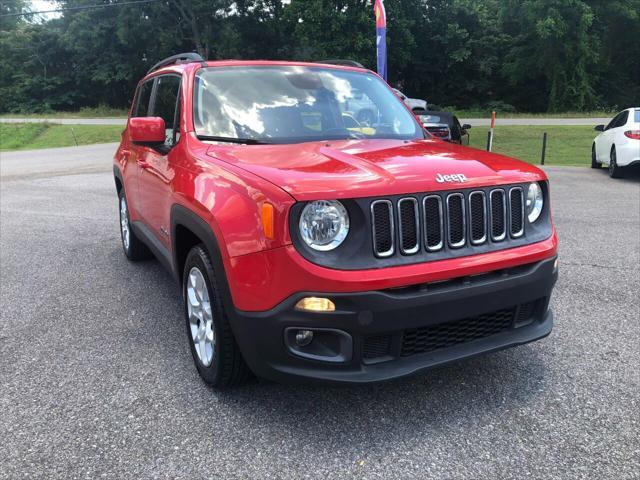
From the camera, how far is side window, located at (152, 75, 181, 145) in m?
3.65

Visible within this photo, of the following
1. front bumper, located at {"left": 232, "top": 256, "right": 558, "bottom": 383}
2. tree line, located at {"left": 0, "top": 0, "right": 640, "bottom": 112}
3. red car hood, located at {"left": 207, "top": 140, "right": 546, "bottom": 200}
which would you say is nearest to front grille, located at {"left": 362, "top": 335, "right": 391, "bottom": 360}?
front bumper, located at {"left": 232, "top": 256, "right": 558, "bottom": 383}

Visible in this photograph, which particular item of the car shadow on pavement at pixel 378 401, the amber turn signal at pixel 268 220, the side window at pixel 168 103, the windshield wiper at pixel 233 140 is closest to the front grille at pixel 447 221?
the amber turn signal at pixel 268 220

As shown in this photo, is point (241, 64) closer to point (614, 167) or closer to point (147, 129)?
point (147, 129)

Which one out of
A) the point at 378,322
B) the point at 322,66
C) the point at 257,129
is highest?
the point at 322,66

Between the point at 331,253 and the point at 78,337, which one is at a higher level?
the point at 331,253

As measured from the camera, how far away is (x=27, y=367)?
3.30 meters

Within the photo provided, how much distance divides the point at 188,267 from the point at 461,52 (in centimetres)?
4277

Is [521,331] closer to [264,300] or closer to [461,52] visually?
[264,300]

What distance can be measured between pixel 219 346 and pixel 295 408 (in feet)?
1.69

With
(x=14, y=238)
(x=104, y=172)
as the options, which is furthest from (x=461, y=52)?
(x=14, y=238)

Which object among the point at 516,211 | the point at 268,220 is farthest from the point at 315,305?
the point at 516,211

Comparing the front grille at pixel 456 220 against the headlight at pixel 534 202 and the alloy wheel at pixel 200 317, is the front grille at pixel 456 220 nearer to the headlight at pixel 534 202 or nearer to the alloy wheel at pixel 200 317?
the headlight at pixel 534 202

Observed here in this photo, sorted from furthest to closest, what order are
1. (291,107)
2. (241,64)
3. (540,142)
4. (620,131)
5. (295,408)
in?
(540,142) < (620,131) < (241,64) < (291,107) < (295,408)

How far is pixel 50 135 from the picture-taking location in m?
28.0
